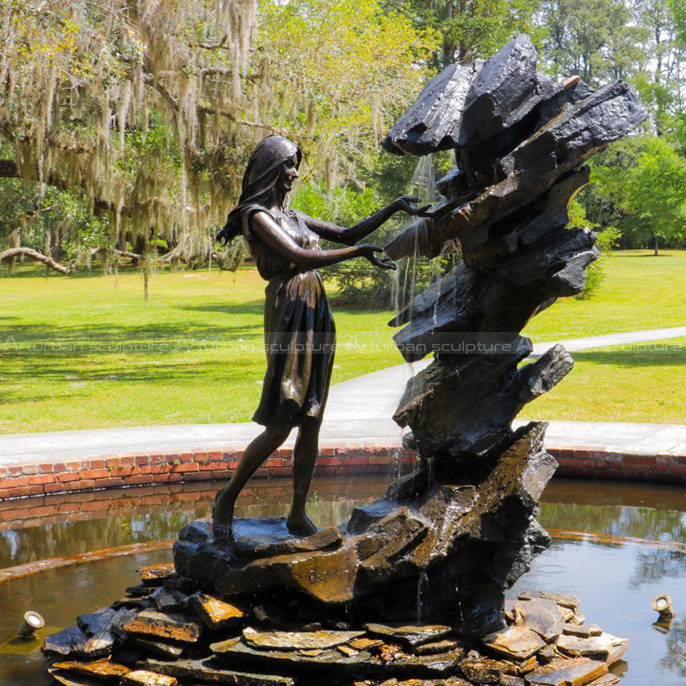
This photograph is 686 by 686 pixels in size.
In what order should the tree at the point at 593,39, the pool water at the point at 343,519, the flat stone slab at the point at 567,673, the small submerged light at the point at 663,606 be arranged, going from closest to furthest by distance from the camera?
the flat stone slab at the point at 567,673, the pool water at the point at 343,519, the small submerged light at the point at 663,606, the tree at the point at 593,39

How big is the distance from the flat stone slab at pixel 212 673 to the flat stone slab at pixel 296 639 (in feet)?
0.47

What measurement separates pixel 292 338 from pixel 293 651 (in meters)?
1.52

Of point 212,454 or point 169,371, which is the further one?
point 169,371

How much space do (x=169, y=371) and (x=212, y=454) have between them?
7502 mm

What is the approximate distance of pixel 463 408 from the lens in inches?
215

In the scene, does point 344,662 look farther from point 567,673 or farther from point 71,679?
point 71,679

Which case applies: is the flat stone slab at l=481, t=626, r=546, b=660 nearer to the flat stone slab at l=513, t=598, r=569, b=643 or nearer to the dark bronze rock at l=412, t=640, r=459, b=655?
the flat stone slab at l=513, t=598, r=569, b=643

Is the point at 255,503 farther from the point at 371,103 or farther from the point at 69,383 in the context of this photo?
the point at 371,103

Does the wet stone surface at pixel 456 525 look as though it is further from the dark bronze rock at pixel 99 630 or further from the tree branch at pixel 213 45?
the tree branch at pixel 213 45

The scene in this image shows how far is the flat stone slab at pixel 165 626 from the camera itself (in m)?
4.87

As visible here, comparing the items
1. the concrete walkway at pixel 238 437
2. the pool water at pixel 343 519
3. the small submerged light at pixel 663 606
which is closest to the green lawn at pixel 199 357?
the concrete walkway at pixel 238 437

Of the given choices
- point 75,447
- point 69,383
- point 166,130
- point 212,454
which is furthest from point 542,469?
point 166,130

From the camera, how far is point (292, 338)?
199 inches

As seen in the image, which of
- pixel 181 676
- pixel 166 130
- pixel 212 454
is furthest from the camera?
pixel 166 130
